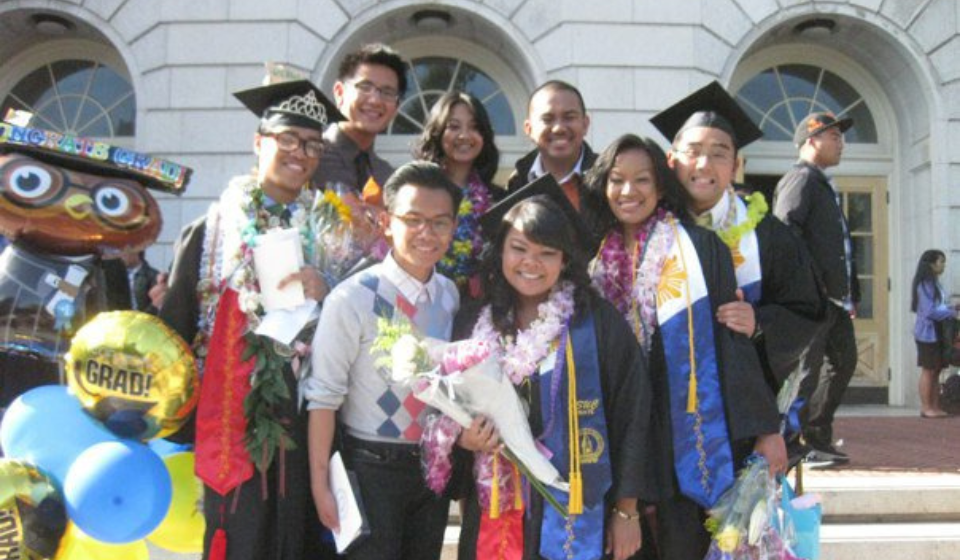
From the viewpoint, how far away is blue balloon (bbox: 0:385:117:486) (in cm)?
288

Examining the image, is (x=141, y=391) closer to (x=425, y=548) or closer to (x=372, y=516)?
(x=372, y=516)

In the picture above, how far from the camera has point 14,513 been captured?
105 inches

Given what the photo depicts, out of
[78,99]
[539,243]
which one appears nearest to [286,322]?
[539,243]

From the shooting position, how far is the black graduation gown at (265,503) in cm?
272

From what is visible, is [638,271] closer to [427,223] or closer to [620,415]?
[620,415]

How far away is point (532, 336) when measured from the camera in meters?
2.62

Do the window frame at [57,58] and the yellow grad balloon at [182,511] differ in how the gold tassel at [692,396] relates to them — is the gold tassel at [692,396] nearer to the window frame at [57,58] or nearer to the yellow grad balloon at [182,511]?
the yellow grad balloon at [182,511]

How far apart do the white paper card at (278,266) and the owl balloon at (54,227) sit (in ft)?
2.91

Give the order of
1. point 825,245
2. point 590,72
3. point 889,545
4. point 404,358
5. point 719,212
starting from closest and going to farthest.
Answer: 1. point 404,358
2. point 719,212
3. point 889,545
4. point 825,245
5. point 590,72

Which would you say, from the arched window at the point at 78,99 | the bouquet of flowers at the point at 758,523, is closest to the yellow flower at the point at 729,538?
the bouquet of flowers at the point at 758,523

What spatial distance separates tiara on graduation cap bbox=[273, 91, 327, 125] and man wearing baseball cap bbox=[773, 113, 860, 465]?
3.45 meters

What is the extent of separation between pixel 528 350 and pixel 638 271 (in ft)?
1.78

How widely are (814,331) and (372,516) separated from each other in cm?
Result: 166

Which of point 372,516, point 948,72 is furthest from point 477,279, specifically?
point 948,72
